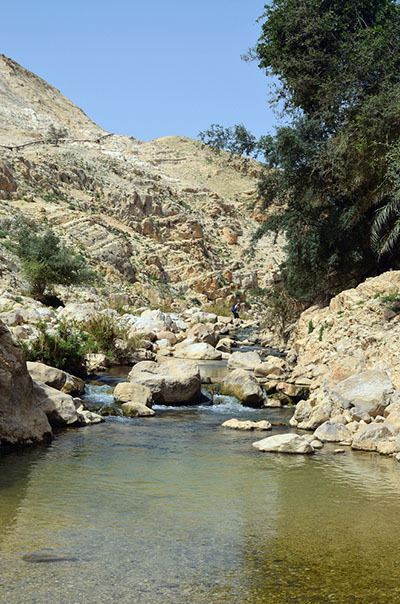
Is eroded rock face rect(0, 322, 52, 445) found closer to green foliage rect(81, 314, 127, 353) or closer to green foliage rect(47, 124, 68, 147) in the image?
green foliage rect(81, 314, 127, 353)

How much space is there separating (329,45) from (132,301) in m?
23.9

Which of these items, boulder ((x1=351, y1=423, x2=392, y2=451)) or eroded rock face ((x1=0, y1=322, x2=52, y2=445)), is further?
boulder ((x1=351, y1=423, x2=392, y2=451))

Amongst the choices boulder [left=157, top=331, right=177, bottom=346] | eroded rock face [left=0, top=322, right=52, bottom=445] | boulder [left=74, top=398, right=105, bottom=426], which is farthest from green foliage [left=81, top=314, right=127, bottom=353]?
eroded rock face [left=0, top=322, right=52, bottom=445]

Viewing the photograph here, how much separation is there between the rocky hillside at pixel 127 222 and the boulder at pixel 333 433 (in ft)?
43.7

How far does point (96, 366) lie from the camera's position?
1842 cm

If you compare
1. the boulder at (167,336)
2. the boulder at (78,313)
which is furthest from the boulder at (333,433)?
the boulder at (167,336)

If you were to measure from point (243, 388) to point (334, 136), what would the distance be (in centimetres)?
972

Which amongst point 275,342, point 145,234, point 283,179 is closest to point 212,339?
point 275,342

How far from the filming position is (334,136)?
19.6 metres

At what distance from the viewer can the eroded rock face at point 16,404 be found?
966 centimetres

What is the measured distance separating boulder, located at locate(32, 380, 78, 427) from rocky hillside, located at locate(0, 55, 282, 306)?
13.6 metres

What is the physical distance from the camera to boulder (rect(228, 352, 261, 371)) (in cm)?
1997

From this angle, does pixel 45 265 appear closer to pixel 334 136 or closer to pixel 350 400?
pixel 334 136

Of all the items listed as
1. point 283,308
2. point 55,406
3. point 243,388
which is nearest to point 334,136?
point 283,308
